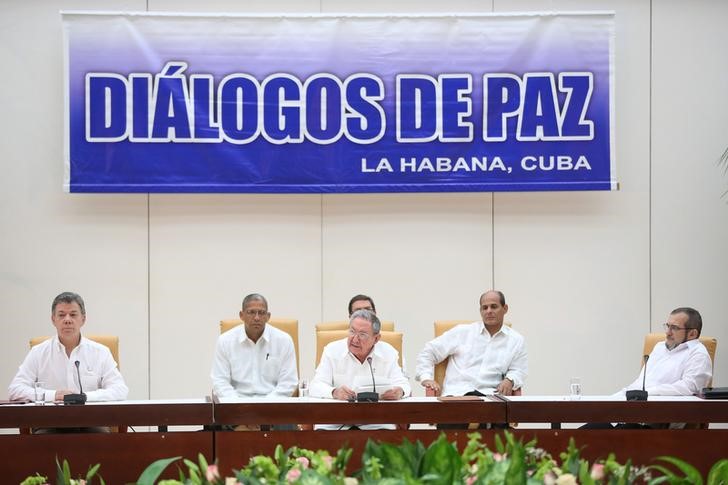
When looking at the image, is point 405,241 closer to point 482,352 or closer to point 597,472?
point 482,352

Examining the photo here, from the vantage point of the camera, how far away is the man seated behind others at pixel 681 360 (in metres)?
5.43

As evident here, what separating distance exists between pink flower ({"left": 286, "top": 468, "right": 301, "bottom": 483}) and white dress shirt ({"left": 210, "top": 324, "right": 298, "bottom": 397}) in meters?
4.31

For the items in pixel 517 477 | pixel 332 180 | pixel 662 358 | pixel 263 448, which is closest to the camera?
pixel 517 477

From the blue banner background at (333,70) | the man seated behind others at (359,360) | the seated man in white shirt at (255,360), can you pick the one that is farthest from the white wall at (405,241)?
the man seated behind others at (359,360)

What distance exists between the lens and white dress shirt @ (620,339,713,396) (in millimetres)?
5383

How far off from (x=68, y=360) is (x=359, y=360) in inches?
59.7

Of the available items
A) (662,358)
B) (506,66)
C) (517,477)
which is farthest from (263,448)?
(506,66)

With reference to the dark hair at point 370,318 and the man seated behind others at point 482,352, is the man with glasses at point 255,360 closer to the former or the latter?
the dark hair at point 370,318

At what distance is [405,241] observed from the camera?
690cm

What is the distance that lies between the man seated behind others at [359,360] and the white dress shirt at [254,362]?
15.0 inches

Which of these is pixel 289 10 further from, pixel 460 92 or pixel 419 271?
pixel 419 271

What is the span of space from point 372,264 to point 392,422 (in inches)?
103

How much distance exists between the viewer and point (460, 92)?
6.78m

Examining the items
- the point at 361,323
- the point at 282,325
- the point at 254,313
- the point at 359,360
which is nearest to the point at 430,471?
the point at 361,323
